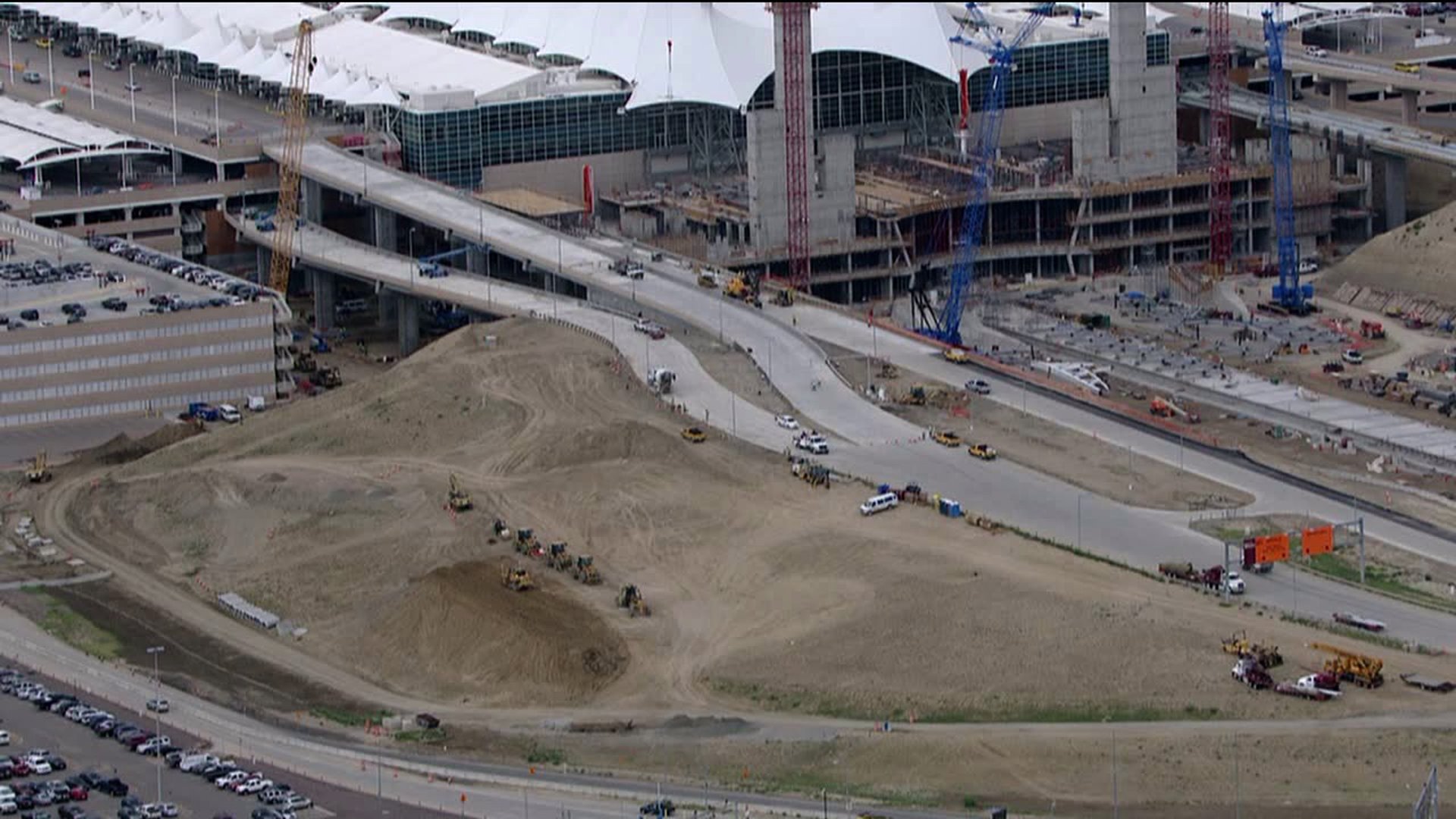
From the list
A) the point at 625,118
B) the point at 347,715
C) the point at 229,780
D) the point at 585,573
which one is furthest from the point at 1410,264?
the point at 229,780

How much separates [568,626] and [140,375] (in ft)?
103

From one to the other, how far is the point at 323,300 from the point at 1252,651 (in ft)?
193

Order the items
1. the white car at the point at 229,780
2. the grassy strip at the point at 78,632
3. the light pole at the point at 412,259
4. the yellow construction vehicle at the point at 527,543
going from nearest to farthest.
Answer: the white car at the point at 229,780 → the grassy strip at the point at 78,632 → the yellow construction vehicle at the point at 527,543 → the light pole at the point at 412,259

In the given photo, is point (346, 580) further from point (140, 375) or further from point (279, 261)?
Answer: point (279, 261)

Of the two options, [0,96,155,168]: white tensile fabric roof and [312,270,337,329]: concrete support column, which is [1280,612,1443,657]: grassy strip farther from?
[0,96,155,168]: white tensile fabric roof

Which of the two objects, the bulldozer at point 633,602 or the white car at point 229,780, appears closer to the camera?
the white car at point 229,780

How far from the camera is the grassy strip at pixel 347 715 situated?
3460 inches

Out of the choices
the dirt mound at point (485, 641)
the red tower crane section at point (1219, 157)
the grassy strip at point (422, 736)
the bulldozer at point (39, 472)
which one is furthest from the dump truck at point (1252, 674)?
the red tower crane section at point (1219, 157)

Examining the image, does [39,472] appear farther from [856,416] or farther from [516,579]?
[856,416]

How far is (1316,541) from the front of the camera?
9538cm

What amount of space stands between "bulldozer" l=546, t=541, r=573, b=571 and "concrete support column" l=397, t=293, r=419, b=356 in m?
33.7

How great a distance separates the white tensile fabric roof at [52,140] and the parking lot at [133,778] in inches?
2380

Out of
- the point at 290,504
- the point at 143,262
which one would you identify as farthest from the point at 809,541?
the point at 143,262

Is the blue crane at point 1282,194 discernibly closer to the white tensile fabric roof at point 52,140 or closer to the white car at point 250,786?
the white tensile fabric roof at point 52,140
